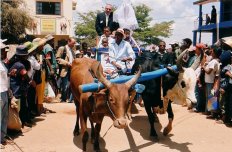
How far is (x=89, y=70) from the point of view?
20.2 ft

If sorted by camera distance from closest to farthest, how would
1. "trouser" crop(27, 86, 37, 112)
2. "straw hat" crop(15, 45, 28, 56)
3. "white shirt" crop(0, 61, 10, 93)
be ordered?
"white shirt" crop(0, 61, 10, 93) < "straw hat" crop(15, 45, 28, 56) < "trouser" crop(27, 86, 37, 112)

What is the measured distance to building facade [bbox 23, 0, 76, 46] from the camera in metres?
31.5

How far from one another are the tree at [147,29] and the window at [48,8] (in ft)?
41.2

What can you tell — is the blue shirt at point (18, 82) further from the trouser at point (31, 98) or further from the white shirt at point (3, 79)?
the trouser at point (31, 98)

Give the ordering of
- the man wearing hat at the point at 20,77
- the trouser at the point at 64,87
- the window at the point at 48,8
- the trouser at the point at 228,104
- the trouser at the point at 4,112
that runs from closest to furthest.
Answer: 1. the trouser at the point at 4,112
2. the man wearing hat at the point at 20,77
3. the trouser at the point at 228,104
4. the trouser at the point at 64,87
5. the window at the point at 48,8

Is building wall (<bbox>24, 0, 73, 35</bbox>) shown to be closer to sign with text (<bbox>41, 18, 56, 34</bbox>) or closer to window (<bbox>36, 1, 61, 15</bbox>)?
sign with text (<bbox>41, 18, 56, 34</bbox>)

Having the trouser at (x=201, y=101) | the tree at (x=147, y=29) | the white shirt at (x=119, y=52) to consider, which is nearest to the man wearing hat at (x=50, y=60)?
the white shirt at (x=119, y=52)

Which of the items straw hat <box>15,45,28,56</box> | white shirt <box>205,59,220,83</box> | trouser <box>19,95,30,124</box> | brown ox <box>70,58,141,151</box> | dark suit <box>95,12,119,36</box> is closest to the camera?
brown ox <box>70,58,141,151</box>

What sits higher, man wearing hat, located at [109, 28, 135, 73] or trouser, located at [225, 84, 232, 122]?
man wearing hat, located at [109, 28, 135, 73]

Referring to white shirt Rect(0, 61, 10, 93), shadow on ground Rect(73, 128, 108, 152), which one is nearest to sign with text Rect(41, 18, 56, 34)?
shadow on ground Rect(73, 128, 108, 152)

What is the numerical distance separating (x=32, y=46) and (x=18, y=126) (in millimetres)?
1881

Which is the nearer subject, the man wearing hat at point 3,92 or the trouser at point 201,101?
the man wearing hat at point 3,92

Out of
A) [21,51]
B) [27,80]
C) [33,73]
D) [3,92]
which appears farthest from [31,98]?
[3,92]

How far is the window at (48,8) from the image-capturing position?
32.2m
